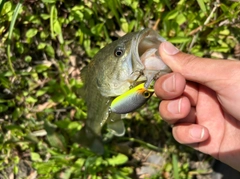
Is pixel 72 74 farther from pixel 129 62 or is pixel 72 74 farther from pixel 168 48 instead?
pixel 168 48

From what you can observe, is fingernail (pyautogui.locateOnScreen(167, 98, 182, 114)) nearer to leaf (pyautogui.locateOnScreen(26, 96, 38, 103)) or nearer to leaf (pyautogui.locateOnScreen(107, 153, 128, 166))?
leaf (pyautogui.locateOnScreen(107, 153, 128, 166))

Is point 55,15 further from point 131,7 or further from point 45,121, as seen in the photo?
point 45,121

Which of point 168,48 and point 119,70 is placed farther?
point 119,70

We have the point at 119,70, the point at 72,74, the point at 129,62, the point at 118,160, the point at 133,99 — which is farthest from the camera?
the point at 72,74

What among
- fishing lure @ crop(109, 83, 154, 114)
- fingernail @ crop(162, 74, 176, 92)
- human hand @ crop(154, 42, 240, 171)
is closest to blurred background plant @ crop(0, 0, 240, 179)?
human hand @ crop(154, 42, 240, 171)

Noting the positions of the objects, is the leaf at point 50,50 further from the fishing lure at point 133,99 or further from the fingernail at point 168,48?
the fingernail at point 168,48

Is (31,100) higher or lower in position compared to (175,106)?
lower

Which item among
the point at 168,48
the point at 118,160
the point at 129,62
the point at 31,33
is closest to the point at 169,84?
the point at 168,48

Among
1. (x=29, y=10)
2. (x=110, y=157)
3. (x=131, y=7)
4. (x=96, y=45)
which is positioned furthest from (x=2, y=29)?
(x=110, y=157)
